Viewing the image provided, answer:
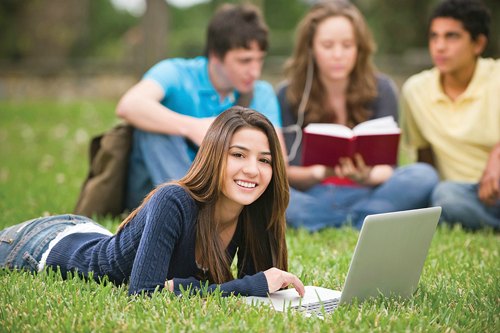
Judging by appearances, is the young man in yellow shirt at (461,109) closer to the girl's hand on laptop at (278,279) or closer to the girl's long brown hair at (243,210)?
the girl's long brown hair at (243,210)

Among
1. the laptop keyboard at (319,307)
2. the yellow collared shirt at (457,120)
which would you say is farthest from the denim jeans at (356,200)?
the laptop keyboard at (319,307)

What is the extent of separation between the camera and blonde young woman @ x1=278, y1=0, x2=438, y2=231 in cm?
517

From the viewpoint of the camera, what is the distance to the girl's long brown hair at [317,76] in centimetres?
540

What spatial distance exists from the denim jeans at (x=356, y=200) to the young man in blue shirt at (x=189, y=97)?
1.94 feet

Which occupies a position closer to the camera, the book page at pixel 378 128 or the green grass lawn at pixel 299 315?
the green grass lawn at pixel 299 315

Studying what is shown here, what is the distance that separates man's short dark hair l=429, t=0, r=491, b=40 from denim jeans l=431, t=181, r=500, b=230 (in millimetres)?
1051

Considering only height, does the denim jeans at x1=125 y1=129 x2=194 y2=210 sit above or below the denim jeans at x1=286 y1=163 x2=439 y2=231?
above

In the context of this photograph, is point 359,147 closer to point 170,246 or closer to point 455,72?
point 455,72

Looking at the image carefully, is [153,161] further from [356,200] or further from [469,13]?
[469,13]

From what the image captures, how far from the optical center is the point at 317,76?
5527 mm

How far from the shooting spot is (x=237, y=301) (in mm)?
2891

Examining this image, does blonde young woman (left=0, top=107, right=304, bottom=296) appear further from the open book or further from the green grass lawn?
the open book

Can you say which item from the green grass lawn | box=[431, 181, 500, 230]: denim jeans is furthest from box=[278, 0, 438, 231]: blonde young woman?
the green grass lawn

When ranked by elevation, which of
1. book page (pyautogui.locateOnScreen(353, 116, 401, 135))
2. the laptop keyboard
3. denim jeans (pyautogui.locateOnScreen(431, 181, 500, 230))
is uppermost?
book page (pyautogui.locateOnScreen(353, 116, 401, 135))
